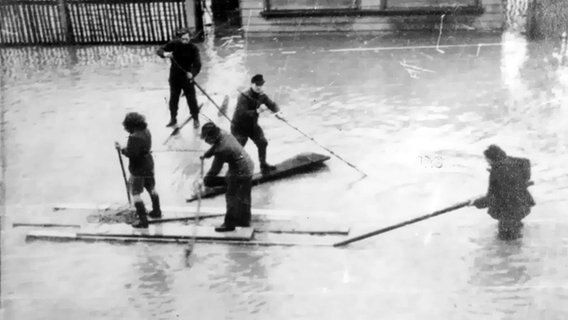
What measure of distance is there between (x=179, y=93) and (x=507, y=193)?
5732 mm

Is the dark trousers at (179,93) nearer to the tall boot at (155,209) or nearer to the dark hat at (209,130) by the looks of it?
the tall boot at (155,209)

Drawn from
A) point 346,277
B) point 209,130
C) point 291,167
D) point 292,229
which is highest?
point 209,130

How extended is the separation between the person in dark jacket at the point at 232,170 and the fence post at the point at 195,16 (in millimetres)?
9515

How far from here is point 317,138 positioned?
32.3 feet

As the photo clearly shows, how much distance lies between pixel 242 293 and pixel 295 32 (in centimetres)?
1093

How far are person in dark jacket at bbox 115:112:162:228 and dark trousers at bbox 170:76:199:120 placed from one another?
313 centimetres

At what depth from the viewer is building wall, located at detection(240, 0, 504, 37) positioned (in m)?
15.3

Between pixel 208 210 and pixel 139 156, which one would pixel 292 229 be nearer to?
pixel 208 210

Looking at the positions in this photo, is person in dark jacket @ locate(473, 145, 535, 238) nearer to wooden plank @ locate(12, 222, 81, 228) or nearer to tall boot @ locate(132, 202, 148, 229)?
tall boot @ locate(132, 202, 148, 229)

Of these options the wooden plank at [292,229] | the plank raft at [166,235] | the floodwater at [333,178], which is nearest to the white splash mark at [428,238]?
the floodwater at [333,178]

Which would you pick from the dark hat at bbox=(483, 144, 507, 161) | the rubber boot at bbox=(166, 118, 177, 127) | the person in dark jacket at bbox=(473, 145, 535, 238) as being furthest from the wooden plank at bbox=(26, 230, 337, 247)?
the rubber boot at bbox=(166, 118, 177, 127)

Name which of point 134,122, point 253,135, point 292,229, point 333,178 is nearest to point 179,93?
point 253,135

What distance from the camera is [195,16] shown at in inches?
635

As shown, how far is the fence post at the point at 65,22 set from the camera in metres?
16.2
